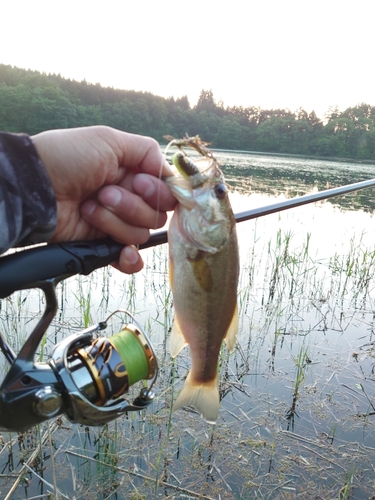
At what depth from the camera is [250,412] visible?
12.2ft

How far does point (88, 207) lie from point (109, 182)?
0.15m

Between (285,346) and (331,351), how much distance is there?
0.52m

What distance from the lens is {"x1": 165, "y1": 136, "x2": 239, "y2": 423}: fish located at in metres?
1.76

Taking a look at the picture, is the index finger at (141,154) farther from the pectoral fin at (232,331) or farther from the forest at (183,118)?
the forest at (183,118)

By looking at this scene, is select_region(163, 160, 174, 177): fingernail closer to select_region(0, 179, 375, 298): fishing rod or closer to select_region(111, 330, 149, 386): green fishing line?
select_region(0, 179, 375, 298): fishing rod

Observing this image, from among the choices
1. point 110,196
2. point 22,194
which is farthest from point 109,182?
point 22,194

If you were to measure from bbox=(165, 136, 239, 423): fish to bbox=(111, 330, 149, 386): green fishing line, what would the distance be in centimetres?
25

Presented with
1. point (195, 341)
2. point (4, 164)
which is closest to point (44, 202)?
point (4, 164)

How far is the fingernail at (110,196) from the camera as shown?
6.04ft

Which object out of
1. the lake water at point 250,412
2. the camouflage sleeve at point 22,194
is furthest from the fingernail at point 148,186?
the lake water at point 250,412

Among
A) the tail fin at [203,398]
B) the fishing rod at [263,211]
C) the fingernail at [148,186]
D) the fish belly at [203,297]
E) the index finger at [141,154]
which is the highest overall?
the index finger at [141,154]

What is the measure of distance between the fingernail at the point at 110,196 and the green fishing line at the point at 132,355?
586 millimetres

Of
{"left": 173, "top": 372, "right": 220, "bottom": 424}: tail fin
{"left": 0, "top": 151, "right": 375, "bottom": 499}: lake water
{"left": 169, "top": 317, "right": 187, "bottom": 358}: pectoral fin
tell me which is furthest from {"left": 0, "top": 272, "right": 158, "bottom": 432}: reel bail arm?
{"left": 0, "top": 151, "right": 375, "bottom": 499}: lake water

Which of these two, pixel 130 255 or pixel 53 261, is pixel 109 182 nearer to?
pixel 130 255
